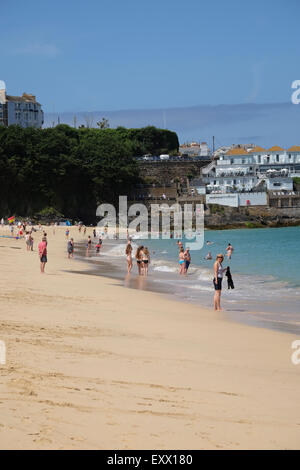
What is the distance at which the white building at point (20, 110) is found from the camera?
103 metres

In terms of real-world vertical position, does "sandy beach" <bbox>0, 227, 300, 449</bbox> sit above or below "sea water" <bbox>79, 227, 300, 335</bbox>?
above

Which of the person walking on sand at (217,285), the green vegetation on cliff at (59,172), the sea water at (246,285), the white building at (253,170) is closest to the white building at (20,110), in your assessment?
the green vegetation on cliff at (59,172)

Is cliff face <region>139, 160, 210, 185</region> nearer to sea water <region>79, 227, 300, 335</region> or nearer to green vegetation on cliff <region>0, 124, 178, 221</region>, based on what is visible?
green vegetation on cliff <region>0, 124, 178, 221</region>

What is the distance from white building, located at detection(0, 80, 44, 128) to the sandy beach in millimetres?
94116

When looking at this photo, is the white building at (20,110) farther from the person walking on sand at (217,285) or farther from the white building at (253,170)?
the person walking on sand at (217,285)

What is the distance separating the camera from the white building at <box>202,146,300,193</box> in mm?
86375

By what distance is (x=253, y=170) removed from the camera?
92.2m

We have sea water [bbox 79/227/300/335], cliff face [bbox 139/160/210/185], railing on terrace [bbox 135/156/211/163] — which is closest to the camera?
sea water [bbox 79/227/300/335]

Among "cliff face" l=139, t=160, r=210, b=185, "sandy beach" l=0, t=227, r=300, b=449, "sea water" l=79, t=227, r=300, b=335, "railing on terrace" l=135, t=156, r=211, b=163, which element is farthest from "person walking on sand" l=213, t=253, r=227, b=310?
"railing on terrace" l=135, t=156, r=211, b=163

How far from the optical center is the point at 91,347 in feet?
27.0

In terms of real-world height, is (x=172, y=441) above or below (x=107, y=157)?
below

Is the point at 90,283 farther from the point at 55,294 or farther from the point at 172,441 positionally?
the point at 172,441

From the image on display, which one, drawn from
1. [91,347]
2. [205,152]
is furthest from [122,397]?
[205,152]
